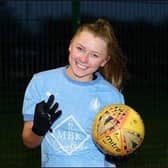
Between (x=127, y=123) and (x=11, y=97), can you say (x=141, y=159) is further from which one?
(x=11, y=97)

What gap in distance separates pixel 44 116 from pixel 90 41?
539 mm

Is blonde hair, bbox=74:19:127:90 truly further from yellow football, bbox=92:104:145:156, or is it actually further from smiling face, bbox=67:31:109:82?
yellow football, bbox=92:104:145:156

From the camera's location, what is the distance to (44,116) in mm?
3430

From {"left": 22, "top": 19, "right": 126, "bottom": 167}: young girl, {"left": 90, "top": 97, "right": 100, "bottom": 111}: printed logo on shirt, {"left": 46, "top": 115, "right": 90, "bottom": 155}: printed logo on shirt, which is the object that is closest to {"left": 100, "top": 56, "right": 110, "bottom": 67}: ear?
{"left": 22, "top": 19, "right": 126, "bottom": 167}: young girl

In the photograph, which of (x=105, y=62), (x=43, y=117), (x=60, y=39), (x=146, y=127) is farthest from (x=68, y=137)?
(x=60, y=39)

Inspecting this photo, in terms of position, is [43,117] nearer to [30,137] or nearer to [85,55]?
[30,137]

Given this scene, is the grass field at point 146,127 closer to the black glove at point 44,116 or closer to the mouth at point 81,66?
the mouth at point 81,66

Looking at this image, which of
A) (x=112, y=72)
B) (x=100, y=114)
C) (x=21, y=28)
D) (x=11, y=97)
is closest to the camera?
(x=100, y=114)

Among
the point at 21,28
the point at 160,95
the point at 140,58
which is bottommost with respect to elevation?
the point at 160,95


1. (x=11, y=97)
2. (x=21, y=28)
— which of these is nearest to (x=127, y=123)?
(x=21, y=28)

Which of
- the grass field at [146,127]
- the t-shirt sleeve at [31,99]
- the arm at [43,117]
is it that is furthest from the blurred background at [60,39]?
the arm at [43,117]

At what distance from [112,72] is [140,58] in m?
8.54

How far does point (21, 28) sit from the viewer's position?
11.4m

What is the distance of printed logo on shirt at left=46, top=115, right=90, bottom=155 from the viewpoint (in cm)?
359
